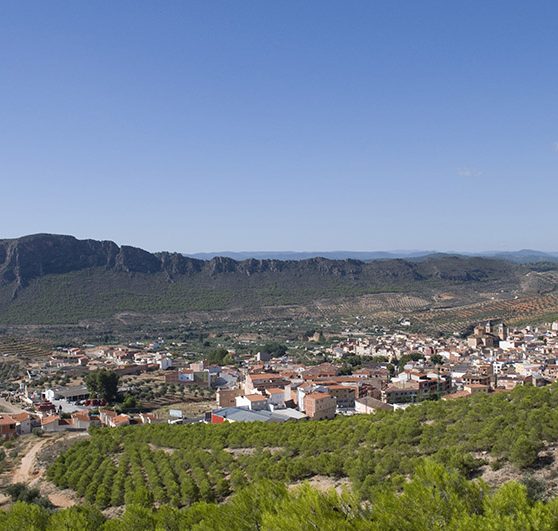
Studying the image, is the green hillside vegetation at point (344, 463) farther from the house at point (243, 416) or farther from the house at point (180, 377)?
the house at point (180, 377)

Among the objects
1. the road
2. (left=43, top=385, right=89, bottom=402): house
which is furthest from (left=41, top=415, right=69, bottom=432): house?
(left=43, top=385, right=89, bottom=402): house

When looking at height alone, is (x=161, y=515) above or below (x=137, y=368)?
above

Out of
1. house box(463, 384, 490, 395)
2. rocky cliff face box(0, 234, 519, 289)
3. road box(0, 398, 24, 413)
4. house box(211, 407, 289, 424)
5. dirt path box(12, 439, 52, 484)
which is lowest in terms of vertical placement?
road box(0, 398, 24, 413)

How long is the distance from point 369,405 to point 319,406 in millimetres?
3183

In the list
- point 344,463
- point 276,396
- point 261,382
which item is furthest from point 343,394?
point 344,463

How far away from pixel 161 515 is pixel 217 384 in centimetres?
4015

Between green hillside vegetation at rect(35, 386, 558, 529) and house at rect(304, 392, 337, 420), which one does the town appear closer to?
house at rect(304, 392, 337, 420)

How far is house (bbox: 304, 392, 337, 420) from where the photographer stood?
38594mm

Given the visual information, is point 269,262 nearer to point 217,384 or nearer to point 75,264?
point 75,264

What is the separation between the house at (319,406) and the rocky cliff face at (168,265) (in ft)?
330

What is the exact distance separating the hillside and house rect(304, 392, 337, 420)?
79050mm

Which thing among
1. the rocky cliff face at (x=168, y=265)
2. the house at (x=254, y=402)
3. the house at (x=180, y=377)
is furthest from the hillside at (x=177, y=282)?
the house at (x=254, y=402)

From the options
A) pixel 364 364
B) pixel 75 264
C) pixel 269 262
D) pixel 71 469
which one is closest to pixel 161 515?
pixel 71 469

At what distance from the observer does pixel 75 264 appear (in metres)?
135
